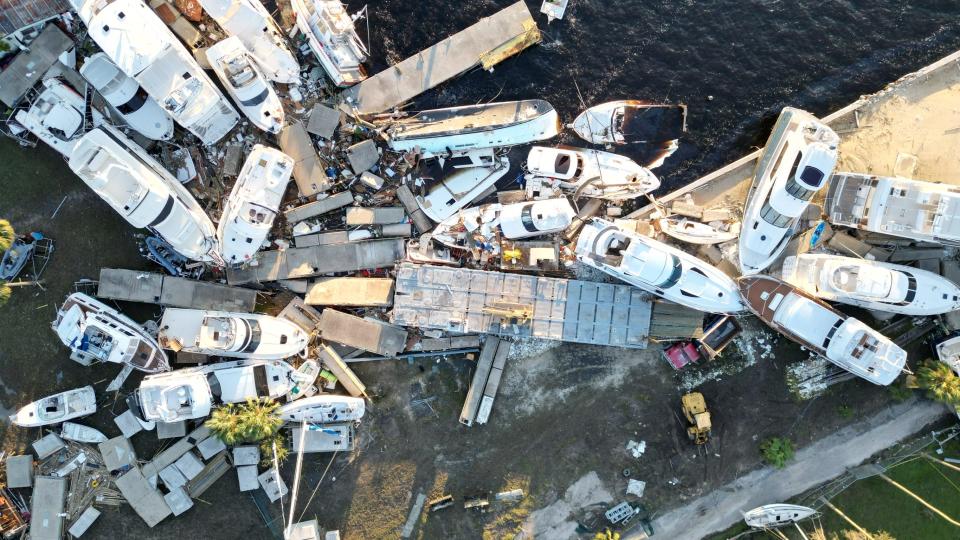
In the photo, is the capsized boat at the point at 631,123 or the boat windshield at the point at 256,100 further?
the capsized boat at the point at 631,123

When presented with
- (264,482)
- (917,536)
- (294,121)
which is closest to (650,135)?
(294,121)

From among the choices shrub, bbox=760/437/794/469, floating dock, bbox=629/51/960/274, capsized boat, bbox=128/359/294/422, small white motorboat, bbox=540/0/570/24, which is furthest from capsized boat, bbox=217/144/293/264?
shrub, bbox=760/437/794/469

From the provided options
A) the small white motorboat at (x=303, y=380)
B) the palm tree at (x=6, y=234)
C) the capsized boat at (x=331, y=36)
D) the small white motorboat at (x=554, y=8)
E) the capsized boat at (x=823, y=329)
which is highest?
the capsized boat at (x=331, y=36)

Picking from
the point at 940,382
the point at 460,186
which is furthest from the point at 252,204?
the point at 940,382

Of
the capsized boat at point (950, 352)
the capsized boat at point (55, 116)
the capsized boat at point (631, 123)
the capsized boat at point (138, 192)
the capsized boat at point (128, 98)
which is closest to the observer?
the capsized boat at point (138, 192)

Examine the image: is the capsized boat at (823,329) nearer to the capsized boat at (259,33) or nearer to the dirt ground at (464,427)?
the dirt ground at (464,427)

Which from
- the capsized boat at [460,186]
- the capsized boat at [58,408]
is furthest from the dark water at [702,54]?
the capsized boat at [58,408]

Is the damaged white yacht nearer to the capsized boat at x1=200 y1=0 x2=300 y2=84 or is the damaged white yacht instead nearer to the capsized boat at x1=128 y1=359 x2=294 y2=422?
the capsized boat at x1=200 y1=0 x2=300 y2=84

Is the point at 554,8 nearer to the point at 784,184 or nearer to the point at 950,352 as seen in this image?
the point at 784,184
